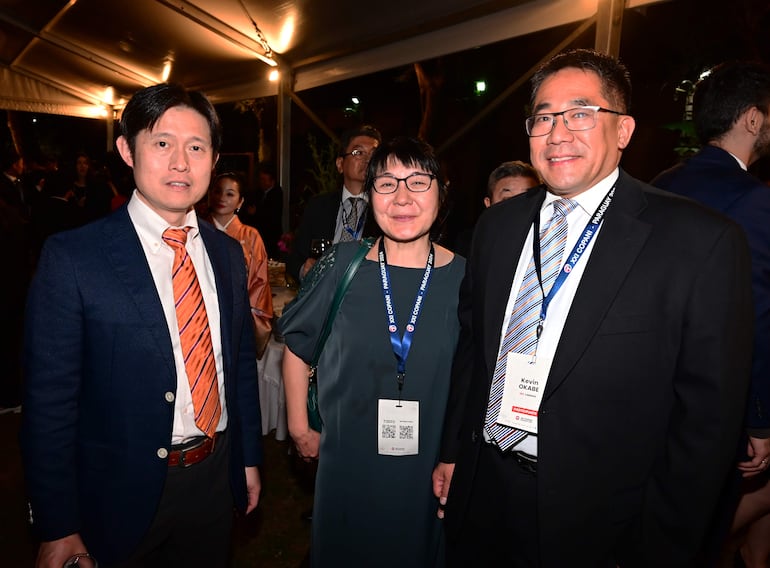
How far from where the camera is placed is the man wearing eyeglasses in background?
3230 millimetres

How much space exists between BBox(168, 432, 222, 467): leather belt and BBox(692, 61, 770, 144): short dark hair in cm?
239

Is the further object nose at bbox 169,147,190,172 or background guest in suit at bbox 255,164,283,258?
background guest in suit at bbox 255,164,283,258

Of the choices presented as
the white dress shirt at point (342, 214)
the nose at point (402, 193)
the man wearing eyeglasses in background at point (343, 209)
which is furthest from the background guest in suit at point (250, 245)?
the nose at point (402, 193)

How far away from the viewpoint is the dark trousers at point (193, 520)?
1.44 metres

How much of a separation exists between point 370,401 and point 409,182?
2.60 ft

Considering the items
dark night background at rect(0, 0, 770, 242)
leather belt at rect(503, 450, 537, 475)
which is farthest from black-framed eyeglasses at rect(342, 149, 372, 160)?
leather belt at rect(503, 450, 537, 475)

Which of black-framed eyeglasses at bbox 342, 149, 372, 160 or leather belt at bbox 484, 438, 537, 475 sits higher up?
black-framed eyeglasses at bbox 342, 149, 372, 160

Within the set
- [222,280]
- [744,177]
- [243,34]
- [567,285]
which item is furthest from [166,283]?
[243,34]

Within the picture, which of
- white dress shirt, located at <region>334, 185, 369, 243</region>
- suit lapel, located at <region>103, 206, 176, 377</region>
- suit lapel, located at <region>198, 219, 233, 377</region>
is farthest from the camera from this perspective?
white dress shirt, located at <region>334, 185, 369, 243</region>

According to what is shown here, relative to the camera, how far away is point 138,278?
1.34m

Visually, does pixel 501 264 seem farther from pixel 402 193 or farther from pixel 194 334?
pixel 194 334

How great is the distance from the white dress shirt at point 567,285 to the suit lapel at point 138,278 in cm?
98

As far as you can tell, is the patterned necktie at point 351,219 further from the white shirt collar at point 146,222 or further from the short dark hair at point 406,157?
the white shirt collar at point 146,222

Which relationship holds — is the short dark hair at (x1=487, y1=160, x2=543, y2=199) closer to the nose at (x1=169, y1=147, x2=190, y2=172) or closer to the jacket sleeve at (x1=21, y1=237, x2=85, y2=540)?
the nose at (x1=169, y1=147, x2=190, y2=172)
